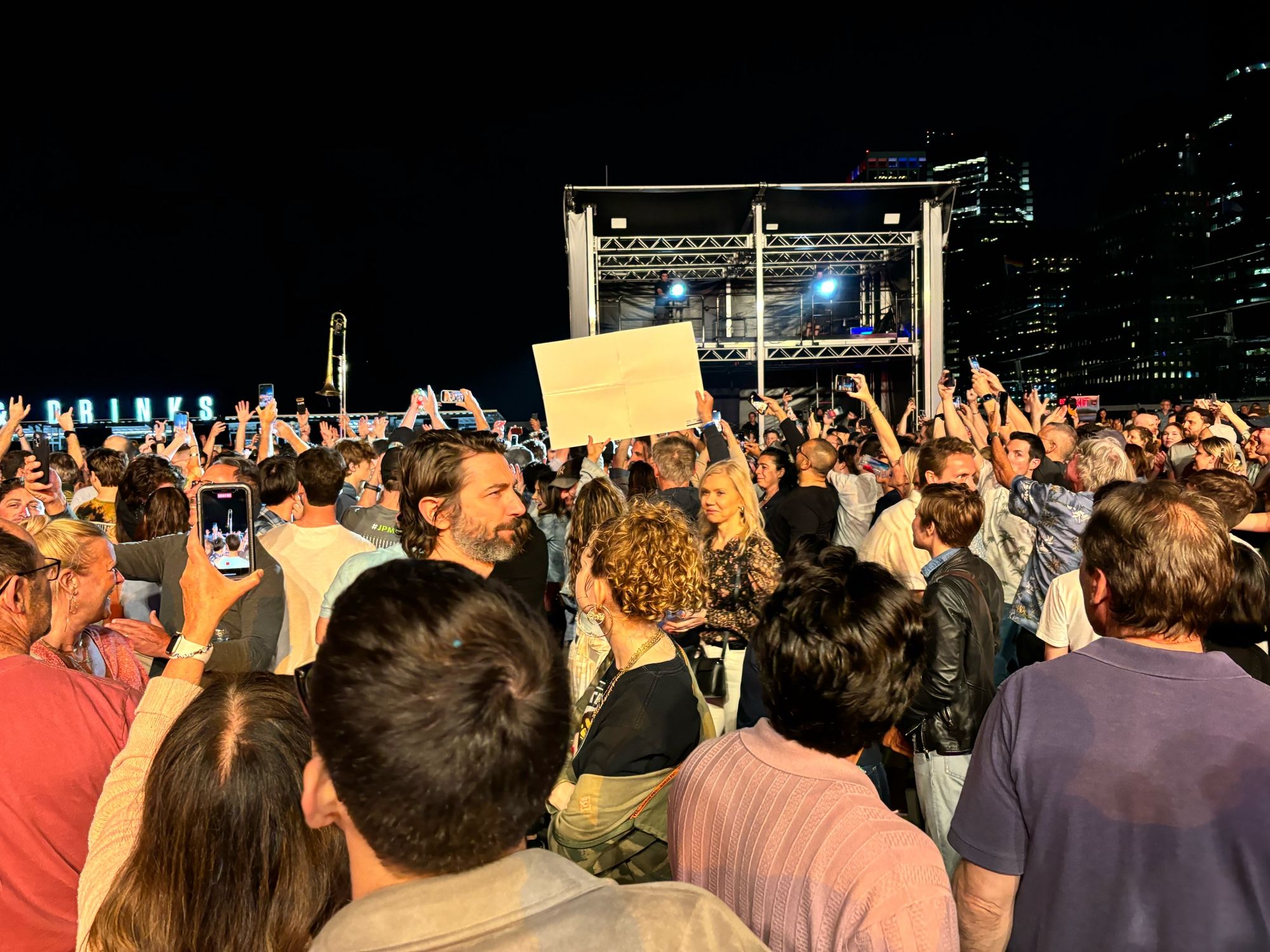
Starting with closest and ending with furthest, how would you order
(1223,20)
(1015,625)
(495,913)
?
(495,913) → (1015,625) → (1223,20)

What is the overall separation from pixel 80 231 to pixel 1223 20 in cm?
10145

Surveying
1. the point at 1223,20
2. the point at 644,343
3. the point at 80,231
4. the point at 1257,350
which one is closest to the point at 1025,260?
the point at 1223,20

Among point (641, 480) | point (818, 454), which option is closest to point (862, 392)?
A: point (818, 454)

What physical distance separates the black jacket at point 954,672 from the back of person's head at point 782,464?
12.7ft

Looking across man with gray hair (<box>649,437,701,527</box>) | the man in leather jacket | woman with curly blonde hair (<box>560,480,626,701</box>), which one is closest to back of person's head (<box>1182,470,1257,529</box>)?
the man in leather jacket

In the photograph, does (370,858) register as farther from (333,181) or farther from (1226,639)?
(333,181)

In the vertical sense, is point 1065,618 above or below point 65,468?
below

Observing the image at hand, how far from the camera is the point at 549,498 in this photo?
6.84 meters

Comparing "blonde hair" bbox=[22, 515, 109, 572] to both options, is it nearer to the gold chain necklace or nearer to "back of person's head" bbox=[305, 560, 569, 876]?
the gold chain necklace

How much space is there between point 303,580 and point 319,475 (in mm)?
470

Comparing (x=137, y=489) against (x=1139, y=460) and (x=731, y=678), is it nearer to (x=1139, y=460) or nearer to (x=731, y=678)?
(x=731, y=678)

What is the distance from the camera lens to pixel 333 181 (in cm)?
4353

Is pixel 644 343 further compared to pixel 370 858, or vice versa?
pixel 644 343

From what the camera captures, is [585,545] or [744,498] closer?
[585,545]
